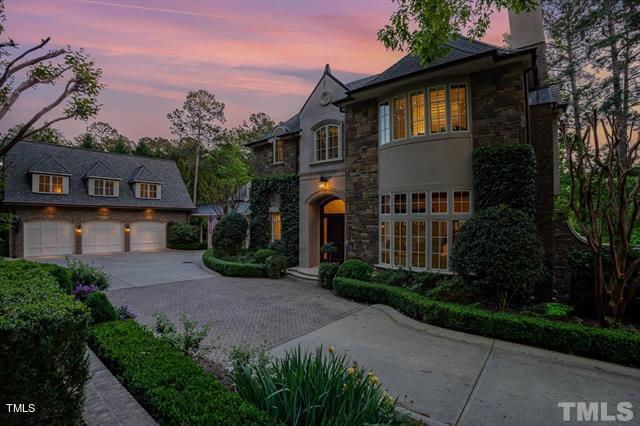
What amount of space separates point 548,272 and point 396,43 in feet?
23.2

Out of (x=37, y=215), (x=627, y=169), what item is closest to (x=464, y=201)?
(x=627, y=169)

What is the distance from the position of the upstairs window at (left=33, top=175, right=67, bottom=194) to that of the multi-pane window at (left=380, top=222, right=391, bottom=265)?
21.8 m

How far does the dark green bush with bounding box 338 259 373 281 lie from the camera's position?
9566 millimetres

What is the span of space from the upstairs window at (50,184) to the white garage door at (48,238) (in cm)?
204

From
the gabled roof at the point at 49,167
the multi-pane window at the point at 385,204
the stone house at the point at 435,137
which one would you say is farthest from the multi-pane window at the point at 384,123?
the gabled roof at the point at 49,167

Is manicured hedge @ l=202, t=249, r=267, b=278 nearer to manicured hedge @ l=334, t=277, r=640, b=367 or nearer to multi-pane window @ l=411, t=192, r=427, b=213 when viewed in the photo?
manicured hedge @ l=334, t=277, r=640, b=367

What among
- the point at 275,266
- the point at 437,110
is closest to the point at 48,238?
the point at 275,266

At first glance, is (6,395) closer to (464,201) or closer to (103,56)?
(464,201)

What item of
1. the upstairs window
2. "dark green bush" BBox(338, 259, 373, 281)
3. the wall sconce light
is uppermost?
the upstairs window

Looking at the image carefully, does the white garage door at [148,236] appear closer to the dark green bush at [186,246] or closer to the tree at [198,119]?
the dark green bush at [186,246]

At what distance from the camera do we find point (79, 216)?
800 inches

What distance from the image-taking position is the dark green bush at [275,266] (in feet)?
40.4

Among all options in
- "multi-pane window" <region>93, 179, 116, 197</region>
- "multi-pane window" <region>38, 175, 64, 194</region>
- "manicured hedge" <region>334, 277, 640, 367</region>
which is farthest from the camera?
"multi-pane window" <region>93, 179, 116, 197</region>

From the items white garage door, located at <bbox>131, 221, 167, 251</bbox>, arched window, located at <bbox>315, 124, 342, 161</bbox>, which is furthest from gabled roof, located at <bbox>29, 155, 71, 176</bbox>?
arched window, located at <bbox>315, 124, 342, 161</bbox>
